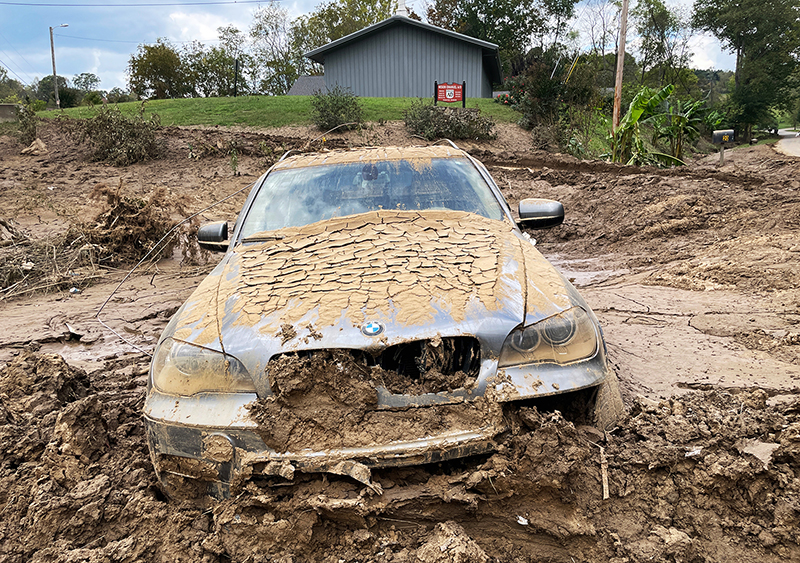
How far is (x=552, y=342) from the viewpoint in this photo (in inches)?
88.0

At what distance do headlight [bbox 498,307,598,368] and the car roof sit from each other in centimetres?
194

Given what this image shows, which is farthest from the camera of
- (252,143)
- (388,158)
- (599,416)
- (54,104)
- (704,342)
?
(54,104)

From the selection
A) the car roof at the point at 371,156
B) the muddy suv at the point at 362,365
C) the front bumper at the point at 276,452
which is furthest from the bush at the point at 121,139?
the front bumper at the point at 276,452

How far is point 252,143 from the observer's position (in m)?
16.2

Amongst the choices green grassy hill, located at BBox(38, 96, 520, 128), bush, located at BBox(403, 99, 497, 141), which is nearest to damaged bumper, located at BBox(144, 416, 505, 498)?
bush, located at BBox(403, 99, 497, 141)

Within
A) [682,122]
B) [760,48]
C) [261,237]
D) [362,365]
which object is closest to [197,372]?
[362,365]

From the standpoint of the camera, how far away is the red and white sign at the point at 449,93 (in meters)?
20.8

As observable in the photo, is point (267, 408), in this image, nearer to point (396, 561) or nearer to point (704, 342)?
point (396, 561)

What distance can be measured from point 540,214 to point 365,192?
1.21m

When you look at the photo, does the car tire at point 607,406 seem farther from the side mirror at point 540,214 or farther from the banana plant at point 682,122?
the banana plant at point 682,122

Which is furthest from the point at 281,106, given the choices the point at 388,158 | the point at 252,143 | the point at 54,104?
the point at 54,104

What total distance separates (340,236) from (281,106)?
21.5m

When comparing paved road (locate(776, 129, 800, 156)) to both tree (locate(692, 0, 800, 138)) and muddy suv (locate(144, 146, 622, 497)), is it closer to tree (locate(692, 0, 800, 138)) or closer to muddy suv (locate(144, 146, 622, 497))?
tree (locate(692, 0, 800, 138))

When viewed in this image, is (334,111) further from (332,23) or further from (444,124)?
(332,23)
